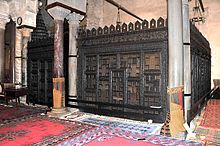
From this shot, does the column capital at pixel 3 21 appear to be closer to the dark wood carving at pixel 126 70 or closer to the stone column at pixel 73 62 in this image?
the stone column at pixel 73 62

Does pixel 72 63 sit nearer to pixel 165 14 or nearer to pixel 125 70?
pixel 125 70

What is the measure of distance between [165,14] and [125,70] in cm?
708

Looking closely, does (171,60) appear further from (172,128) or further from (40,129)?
(40,129)

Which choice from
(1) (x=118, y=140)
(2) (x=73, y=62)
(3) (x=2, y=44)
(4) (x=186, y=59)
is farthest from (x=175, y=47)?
(3) (x=2, y=44)

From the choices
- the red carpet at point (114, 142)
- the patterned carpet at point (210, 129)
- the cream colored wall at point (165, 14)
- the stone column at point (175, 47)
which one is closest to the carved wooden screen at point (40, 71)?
the red carpet at point (114, 142)

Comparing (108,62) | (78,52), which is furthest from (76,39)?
(108,62)

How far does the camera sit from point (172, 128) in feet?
11.3

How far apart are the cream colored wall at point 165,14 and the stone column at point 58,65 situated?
22.6ft

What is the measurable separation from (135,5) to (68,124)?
367 inches

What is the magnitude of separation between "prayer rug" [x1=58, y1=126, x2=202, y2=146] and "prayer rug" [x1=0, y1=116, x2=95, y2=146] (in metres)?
0.22

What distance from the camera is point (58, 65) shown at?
5281 mm

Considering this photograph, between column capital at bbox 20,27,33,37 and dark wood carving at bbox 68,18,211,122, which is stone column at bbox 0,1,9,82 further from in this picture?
dark wood carving at bbox 68,18,211,122

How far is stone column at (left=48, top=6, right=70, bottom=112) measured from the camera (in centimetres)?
519

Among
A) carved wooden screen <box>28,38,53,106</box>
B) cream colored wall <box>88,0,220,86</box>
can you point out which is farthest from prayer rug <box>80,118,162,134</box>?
cream colored wall <box>88,0,220,86</box>
